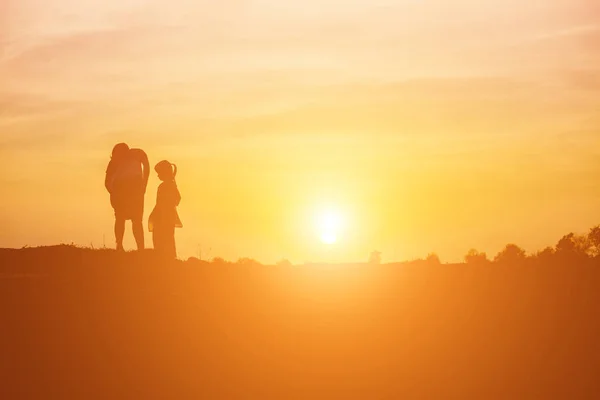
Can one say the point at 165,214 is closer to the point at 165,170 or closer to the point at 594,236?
the point at 165,170

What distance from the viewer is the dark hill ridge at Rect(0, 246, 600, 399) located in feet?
50.2

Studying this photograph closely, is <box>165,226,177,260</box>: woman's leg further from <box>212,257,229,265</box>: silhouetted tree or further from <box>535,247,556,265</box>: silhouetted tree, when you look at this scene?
<box>535,247,556,265</box>: silhouetted tree

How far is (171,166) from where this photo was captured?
2361 centimetres

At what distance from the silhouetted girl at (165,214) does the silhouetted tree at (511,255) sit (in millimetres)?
7240

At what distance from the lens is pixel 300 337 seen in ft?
55.7

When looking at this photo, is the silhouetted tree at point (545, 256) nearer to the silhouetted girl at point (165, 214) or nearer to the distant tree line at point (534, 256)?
the distant tree line at point (534, 256)

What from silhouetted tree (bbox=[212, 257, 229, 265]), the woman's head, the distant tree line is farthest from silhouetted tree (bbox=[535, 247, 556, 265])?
the woman's head

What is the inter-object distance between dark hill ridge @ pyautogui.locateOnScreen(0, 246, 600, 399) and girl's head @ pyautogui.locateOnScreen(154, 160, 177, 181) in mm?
3350

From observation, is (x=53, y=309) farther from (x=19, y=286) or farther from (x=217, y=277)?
(x=217, y=277)

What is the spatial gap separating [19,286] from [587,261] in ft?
36.0

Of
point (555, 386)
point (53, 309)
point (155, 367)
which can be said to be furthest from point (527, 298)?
point (53, 309)

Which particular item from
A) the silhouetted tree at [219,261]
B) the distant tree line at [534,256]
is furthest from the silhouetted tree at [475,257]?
the silhouetted tree at [219,261]

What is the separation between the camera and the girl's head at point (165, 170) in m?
23.5

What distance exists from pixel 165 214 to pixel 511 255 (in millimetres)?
7864
